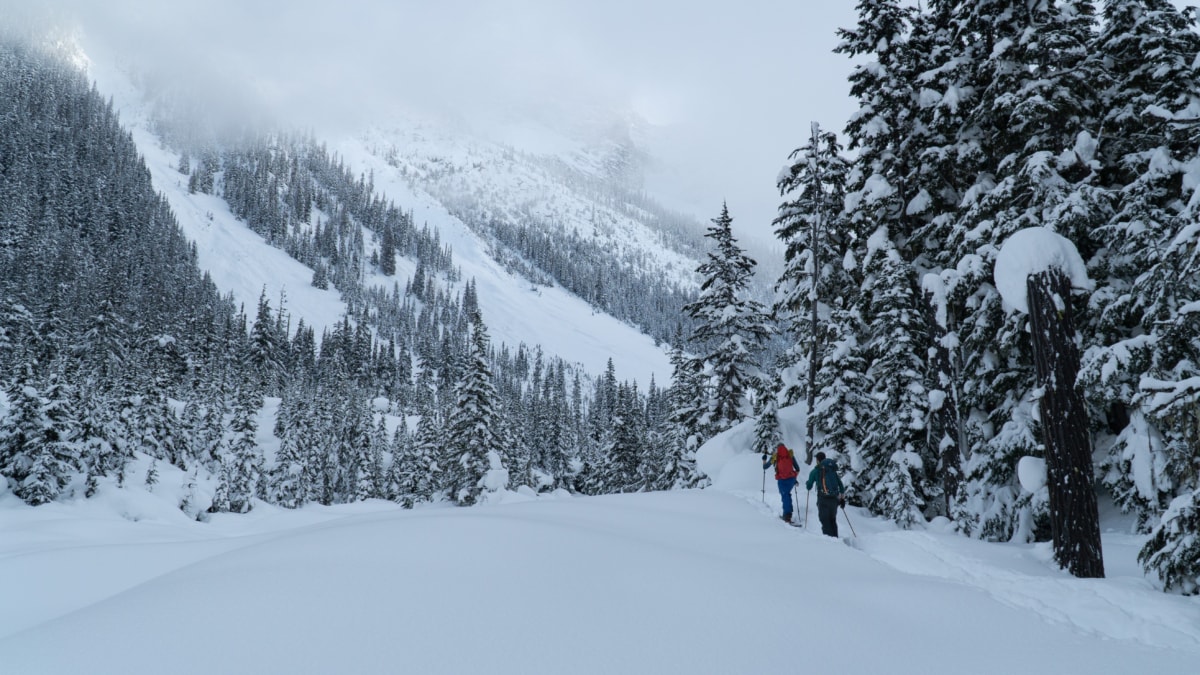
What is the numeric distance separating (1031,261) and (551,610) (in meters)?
7.87

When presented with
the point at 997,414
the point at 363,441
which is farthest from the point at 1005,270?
the point at 363,441

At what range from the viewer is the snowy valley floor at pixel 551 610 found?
3299 millimetres

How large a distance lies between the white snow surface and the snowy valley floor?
20 millimetres

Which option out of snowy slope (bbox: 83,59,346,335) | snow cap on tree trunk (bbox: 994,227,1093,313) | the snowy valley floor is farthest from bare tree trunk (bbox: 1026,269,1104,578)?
snowy slope (bbox: 83,59,346,335)

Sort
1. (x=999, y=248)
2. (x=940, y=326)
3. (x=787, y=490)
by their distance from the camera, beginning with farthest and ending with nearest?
1. (x=940, y=326)
2. (x=787, y=490)
3. (x=999, y=248)

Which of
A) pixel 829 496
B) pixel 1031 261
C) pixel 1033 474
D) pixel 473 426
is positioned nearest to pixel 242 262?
pixel 473 426

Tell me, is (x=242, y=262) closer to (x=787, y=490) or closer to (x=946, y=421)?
(x=787, y=490)

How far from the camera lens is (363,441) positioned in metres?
55.5

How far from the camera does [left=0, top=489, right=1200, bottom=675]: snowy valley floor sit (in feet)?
10.8

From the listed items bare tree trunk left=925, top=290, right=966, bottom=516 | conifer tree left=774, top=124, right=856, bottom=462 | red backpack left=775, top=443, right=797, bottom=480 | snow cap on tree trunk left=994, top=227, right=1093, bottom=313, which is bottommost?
red backpack left=775, top=443, right=797, bottom=480

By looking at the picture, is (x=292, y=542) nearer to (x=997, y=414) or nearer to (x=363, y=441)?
(x=997, y=414)

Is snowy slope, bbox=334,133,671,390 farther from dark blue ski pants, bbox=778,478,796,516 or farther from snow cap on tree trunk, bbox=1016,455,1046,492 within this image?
snow cap on tree trunk, bbox=1016,455,1046,492

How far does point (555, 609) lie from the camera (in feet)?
A: 13.2

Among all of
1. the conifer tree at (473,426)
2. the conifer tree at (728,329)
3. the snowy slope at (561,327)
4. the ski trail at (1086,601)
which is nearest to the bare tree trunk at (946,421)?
the ski trail at (1086,601)
